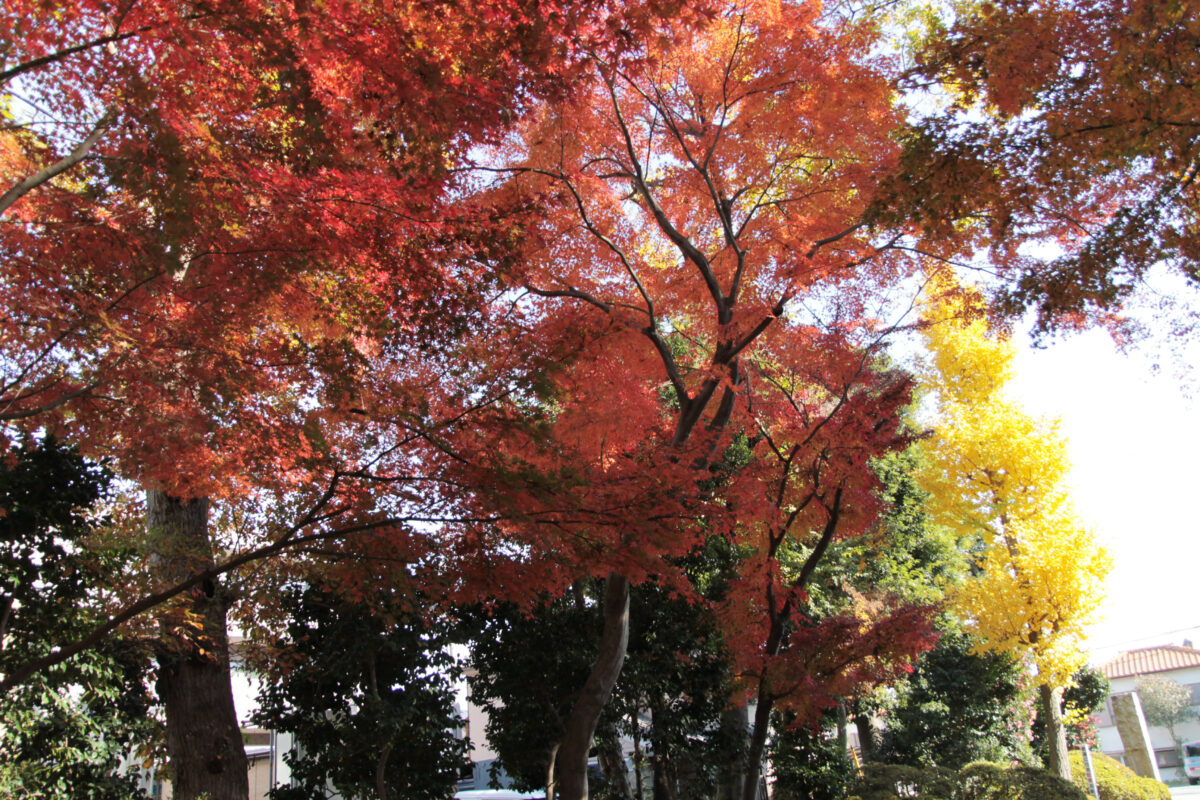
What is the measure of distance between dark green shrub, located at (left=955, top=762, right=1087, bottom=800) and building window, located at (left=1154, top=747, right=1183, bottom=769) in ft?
103

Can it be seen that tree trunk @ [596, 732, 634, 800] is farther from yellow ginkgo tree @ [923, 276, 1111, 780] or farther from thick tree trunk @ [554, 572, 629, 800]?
yellow ginkgo tree @ [923, 276, 1111, 780]

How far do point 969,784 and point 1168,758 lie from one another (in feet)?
107

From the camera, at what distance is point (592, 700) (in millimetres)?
7074

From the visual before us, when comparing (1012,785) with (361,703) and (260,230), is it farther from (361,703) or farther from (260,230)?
(260,230)

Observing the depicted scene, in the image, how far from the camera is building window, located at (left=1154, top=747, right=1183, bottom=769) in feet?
109

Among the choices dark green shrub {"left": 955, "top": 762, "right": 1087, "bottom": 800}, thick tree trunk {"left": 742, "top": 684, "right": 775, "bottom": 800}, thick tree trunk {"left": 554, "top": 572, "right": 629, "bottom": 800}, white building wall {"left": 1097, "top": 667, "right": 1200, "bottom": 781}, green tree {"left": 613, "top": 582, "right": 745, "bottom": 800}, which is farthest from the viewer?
white building wall {"left": 1097, "top": 667, "right": 1200, "bottom": 781}

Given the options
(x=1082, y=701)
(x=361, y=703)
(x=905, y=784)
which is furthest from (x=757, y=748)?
(x=1082, y=701)

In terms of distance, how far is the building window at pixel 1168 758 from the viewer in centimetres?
3309

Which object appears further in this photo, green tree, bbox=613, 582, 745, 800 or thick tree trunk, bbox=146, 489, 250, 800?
green tree, bbox=613, 582, 745, 800

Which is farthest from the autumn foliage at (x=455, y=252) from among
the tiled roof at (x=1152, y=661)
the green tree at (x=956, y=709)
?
the tiled roof at (x=1152, y=661)

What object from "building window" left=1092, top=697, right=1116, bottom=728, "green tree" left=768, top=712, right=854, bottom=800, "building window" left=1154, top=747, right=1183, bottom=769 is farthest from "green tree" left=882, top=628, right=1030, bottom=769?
"building window" left=1154, top=747, right=1183, bottom=769

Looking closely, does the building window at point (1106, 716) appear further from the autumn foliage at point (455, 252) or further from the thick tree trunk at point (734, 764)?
the autumn foliage at point (455, 252)

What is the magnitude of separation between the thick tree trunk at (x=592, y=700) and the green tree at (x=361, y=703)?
9.49ft

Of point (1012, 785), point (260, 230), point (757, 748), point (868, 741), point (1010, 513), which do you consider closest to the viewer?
point (260, 230)
